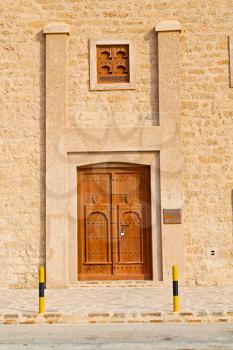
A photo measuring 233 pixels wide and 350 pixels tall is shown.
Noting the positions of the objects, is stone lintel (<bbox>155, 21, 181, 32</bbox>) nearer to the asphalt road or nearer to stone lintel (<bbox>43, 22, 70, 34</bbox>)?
stone lintel (<bbox>43, 22, 70, 34</bbox>)

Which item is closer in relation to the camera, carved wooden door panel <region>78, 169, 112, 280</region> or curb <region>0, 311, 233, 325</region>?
curb <region>0, 311, 233, 325</region>

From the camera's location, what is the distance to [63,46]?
42.3 feet

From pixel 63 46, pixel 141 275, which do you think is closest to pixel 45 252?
pixel 141 275

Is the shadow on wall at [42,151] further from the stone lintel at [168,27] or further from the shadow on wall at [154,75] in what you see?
the stone lintel at [168,27]

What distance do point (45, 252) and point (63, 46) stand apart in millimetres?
4968

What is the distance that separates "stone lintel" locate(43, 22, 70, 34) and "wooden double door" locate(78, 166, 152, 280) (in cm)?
339

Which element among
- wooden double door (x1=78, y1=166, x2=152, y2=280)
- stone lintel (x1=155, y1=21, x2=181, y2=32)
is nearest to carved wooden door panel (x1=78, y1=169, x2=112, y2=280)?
wooden double door (x1=78, y1=166, x2=152, y2=280)

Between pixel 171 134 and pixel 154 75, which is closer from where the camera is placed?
pixel 171 134

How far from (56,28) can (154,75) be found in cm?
263

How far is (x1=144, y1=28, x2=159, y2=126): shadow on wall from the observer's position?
12812 mm

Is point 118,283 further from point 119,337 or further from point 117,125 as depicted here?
point 119,337

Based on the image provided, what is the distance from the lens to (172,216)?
12359mm

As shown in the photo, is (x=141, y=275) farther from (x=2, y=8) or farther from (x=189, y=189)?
(x=2, y=8)

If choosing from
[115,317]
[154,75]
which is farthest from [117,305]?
[154,75]
